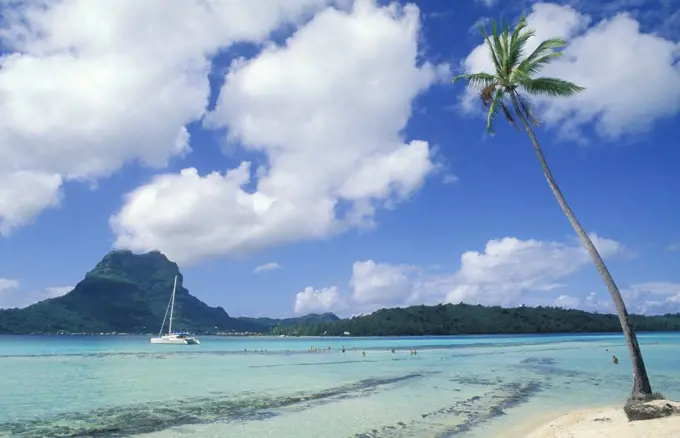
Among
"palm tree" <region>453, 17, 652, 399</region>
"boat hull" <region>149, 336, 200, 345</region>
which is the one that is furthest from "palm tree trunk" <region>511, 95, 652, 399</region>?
"boat hull" <region>149, 336, 200, 345</region>

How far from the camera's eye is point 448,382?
3841cm

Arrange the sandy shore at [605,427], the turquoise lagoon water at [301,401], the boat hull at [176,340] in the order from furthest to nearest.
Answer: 1. the boat hull at [176,340]
2. the turquoise lagoon water at [301,401]
3. the sandy shore at [605,427]

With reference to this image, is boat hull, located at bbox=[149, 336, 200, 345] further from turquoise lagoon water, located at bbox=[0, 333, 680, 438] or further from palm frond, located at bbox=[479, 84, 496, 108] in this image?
palm frond, located at bbox=[479, 84, 496, 108]

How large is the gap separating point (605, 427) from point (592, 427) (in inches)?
23.2

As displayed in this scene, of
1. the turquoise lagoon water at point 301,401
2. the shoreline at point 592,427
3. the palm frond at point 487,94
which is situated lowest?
the turquoise lagoon water at point 301,401

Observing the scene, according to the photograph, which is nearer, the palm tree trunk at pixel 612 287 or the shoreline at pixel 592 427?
the shoreline at pixel 592 427

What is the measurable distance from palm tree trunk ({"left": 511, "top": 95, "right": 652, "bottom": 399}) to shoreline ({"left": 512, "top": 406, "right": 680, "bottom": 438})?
141 centimetres

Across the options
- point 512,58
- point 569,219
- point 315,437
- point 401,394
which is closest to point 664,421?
point 569,219

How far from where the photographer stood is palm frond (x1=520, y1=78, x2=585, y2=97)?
69.0 ft

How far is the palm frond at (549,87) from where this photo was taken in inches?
828

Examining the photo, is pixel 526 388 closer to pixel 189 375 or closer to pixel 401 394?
pixel 401 394

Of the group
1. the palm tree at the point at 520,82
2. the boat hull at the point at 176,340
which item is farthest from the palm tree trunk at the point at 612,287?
the boat hull at the point at 176,340

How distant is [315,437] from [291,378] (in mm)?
25450

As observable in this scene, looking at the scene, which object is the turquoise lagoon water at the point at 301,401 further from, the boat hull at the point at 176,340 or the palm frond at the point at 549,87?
the boat hull at the point at 176,340
